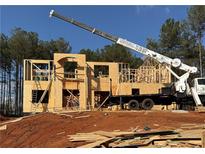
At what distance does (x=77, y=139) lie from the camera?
14.4 meters

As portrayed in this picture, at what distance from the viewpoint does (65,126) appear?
18812 mm

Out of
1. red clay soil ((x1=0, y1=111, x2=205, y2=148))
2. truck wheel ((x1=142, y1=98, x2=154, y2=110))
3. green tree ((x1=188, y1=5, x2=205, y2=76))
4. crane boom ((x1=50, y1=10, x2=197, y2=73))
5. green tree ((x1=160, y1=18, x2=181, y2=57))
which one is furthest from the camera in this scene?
green tree ((x1=160, y1=18, x2=181, y2=57))

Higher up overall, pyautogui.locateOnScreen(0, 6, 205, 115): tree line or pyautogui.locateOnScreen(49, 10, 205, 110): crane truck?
pyautogui.locateOnScreen(0, 6, 205, 115): tree line

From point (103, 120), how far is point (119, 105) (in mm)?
10178

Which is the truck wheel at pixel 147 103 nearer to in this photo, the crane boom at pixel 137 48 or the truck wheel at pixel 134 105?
the truck wheel at pixel 134 105

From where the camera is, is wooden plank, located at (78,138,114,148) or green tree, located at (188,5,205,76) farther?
green tree, located at (188,5,205,76)

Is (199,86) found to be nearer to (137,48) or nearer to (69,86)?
(137,48)

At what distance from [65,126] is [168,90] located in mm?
11468

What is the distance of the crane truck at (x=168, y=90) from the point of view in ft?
91.1

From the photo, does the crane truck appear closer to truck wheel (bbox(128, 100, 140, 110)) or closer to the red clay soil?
truck wheel (bbox(128, 100, 140, 110))

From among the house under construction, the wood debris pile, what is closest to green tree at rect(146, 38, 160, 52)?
the house under construction

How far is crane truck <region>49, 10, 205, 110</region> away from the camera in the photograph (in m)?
27.8

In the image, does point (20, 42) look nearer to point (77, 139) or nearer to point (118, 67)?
point (118, 67)

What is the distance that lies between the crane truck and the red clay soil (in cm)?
585
